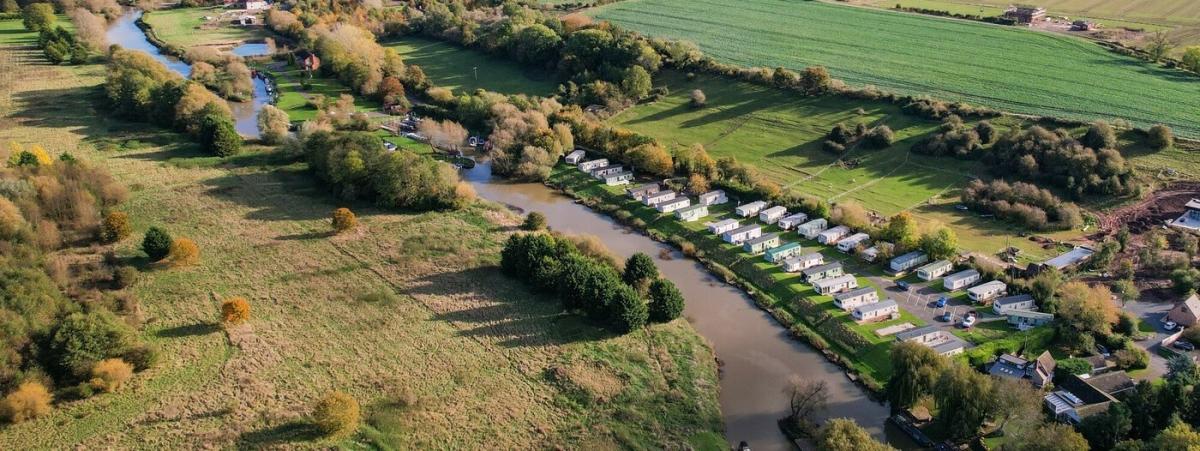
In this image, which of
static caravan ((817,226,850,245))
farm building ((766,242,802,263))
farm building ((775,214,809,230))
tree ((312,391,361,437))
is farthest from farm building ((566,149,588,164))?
tree ((312,391,361,437))

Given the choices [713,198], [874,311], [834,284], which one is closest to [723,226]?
[713,198]

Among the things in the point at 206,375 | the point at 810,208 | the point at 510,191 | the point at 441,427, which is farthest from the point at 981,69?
the point at 206,375

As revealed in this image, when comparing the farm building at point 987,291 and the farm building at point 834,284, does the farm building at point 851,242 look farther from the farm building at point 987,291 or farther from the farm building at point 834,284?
the farm building at point 987,291

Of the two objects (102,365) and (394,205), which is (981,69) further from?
(102,365)

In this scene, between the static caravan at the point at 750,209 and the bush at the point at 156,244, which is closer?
the bush at the point at 156,244

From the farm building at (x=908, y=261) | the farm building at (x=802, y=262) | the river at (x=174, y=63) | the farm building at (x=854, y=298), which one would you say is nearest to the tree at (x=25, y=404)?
the farm building at (x=802, y=262)

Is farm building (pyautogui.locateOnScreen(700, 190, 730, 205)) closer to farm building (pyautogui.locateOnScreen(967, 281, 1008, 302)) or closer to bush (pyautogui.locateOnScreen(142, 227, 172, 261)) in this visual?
farm building (pyautogui.locateOnScreen(967, 281, 1008, 302))
